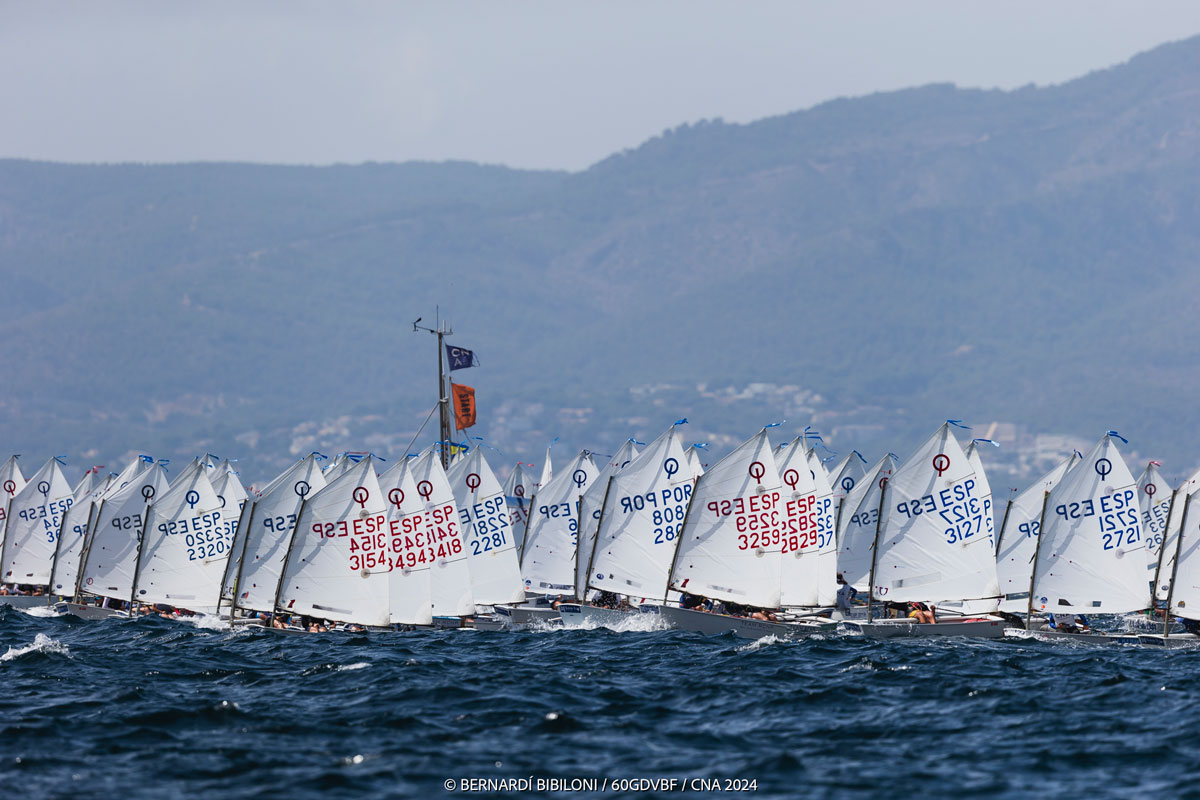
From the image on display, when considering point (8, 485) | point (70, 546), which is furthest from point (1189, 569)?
point (8, 485)

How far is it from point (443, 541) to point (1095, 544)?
26.1 m

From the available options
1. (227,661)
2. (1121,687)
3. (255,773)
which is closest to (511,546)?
(227,661)

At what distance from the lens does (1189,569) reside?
65688 millimetres

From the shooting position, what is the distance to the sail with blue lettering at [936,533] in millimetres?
68625

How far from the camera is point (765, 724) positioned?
4428cm

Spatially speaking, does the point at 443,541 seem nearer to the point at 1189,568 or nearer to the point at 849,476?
the point at 1189,568

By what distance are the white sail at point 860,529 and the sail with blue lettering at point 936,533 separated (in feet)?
34.5

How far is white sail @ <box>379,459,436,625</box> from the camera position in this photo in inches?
2552

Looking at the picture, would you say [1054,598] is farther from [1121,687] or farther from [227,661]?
[227,661]

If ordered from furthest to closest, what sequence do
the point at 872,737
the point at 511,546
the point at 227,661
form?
1. the point at 511,546
2. the point at 227,661
3. the point at 872,737

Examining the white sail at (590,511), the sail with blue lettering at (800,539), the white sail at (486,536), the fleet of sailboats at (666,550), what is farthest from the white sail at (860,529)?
the white sail at (486,536)

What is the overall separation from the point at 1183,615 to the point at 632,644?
2140 centimetres

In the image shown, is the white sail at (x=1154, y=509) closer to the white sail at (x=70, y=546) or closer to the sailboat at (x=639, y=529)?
the sailboat at (x=639, y=529)

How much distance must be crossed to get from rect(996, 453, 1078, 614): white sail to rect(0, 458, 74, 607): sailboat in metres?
46.8
